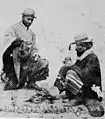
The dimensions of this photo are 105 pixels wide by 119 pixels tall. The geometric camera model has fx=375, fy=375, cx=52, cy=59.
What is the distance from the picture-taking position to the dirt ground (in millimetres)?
3832

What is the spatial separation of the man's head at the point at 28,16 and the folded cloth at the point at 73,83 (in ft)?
2.23

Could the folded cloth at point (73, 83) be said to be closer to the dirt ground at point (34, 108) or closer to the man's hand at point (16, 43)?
the dirt ground at point (34, 108)

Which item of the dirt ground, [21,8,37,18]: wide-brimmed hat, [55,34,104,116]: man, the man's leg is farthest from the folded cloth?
[21,8,37,18]: wide-brimmed hat

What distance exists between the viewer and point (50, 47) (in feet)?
13.0

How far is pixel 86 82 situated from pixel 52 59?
43 cm

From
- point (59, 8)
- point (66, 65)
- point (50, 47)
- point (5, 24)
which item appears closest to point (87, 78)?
point (66, 65)

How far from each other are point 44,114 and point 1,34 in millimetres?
971

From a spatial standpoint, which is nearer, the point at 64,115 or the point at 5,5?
the point at 64,115

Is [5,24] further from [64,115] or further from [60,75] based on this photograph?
[64,115]

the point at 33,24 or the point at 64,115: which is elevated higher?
the point at 33,24

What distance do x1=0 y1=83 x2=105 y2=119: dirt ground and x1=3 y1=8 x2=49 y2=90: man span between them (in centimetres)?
10

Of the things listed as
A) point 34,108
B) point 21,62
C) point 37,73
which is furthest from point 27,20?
point 34,108

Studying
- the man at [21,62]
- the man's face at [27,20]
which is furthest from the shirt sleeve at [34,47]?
the man's face at [27,20]

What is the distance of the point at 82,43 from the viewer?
3.93 meters
